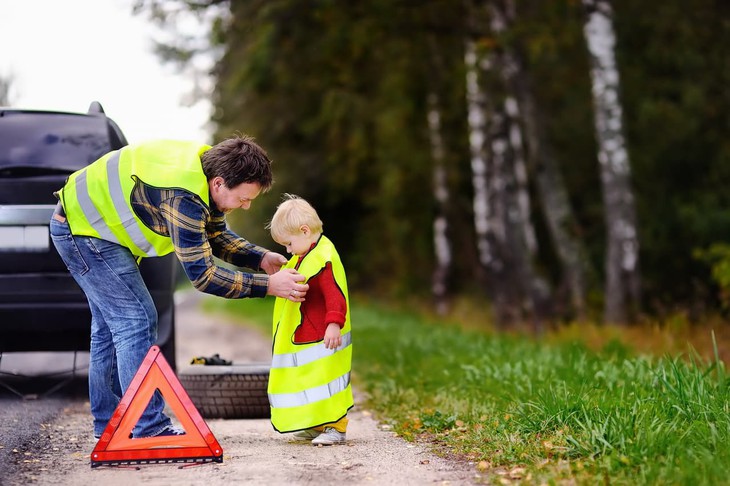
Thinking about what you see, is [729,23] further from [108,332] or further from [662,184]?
[108,332]

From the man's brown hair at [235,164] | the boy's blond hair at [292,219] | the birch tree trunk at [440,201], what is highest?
the man's brown hair at [235,164]

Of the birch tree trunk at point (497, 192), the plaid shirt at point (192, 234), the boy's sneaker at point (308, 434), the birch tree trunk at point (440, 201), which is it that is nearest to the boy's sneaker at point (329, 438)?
the boy's sneaker at point (308, 434)

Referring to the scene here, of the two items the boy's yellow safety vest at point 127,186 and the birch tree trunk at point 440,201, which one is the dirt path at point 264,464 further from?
the birch tree trunk at point 440,201

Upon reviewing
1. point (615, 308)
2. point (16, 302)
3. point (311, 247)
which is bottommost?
point (615, 308)

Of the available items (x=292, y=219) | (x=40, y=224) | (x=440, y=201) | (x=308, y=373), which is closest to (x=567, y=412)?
(x=308, y=373)

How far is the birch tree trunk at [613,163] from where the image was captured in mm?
12211

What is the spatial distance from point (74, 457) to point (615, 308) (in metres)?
8.31

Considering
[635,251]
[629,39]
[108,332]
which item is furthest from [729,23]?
[108,332]

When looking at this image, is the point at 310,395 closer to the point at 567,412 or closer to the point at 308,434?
the point at 308,434

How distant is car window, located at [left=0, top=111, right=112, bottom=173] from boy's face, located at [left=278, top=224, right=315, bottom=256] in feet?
6.83

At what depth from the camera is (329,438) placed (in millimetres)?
5664

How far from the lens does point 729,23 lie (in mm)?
13594

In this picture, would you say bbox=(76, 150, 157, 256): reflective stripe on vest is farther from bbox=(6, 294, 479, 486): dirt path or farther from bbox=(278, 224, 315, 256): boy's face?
bbox=(6, 294, 479, 486): dirt path

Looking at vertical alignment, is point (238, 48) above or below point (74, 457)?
above
